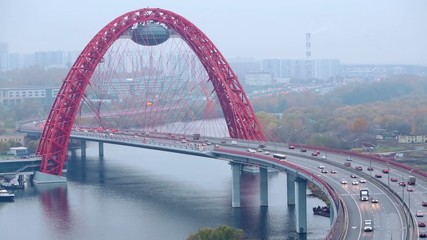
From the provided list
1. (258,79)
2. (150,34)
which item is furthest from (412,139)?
(258,79)

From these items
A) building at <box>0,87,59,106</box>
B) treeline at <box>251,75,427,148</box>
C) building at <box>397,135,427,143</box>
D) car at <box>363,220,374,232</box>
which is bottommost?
car at <box>363,220,374,232</box>

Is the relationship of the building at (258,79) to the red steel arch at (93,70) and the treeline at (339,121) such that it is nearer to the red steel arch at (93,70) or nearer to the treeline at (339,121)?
the treeline at (339,121)

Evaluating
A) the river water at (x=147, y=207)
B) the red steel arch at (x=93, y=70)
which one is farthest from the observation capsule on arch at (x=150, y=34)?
the river water at (x=147, y=207)

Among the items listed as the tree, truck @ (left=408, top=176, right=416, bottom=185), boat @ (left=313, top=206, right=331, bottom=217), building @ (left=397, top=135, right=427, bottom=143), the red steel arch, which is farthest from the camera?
building @ (left=397, top=135, right=427, bottom=143)

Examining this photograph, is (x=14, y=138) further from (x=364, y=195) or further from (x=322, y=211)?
(x=364, y=195)

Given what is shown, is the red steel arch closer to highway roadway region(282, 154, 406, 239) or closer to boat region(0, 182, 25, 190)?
boat region(0, 182, 25, 190)

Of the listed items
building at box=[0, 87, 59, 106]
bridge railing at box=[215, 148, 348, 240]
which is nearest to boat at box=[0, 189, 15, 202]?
bridge railing at box=[215, 148, 348, 240]


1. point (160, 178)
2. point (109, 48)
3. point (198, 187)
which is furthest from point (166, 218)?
point (109, 48)
